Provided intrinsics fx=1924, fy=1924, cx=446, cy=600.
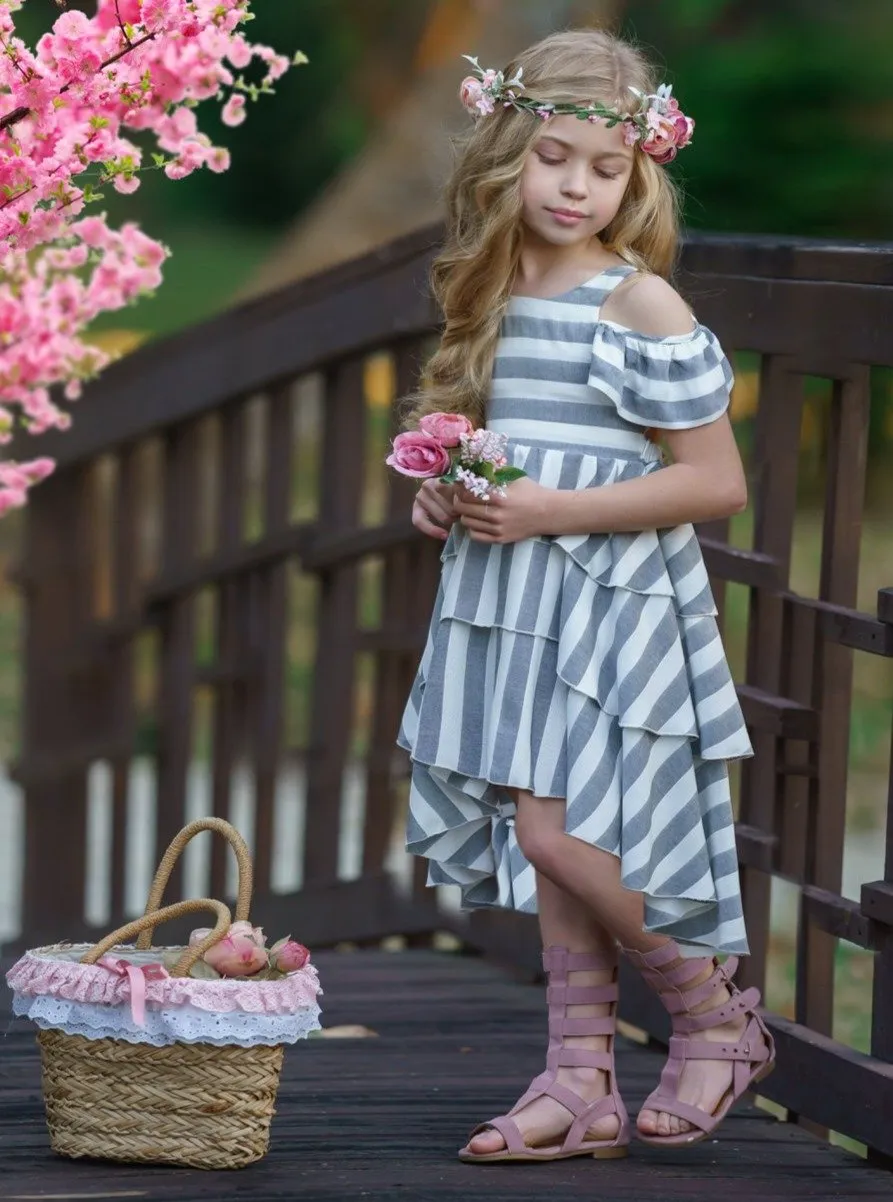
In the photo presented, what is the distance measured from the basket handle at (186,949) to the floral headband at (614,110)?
0.99 metres

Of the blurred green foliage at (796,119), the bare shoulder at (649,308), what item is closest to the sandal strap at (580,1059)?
the bare shoulder at (649,308)

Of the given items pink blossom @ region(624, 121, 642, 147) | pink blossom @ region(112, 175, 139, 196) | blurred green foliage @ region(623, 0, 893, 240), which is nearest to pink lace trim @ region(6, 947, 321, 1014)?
pink blossom @ region(112, 175, 139, 196)

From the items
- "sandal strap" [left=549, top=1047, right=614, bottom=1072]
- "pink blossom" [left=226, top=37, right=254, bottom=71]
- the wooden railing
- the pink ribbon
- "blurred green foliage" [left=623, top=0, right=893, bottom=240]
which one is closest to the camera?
the pink ribbon

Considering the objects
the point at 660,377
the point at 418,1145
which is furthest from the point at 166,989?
the point at 660,377

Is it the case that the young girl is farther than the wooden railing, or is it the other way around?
the wooden railing

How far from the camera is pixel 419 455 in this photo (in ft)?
7.27

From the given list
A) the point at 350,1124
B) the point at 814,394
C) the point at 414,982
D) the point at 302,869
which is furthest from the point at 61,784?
the point at 814,394

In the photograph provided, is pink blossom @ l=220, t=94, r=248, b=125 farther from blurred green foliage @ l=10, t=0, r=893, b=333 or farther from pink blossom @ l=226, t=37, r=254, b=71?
blurred green foliage @ l=10, t=0, r=893, b=333

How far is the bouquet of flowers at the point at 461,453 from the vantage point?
2.21m

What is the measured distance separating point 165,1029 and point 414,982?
1.29 meters

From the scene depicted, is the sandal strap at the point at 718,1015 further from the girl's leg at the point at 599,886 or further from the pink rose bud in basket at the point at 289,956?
the pink rose bud in basket at the point at 289,956

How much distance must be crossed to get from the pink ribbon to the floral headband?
1076mm

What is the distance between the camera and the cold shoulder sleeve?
222 centimetres

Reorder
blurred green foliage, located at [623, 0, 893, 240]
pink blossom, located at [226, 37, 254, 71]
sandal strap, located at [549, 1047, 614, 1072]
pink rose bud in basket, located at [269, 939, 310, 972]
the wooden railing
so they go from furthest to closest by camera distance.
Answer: blurred green foliage, located at [623, 0, 893, 240] → pink blossom, located at [226, 37, 254, 71] → the wooden railing → sandal strap, located at [549, 1047, 614, 1072] → pink rose bud in basket, located at [269, 939, 310, 972]
